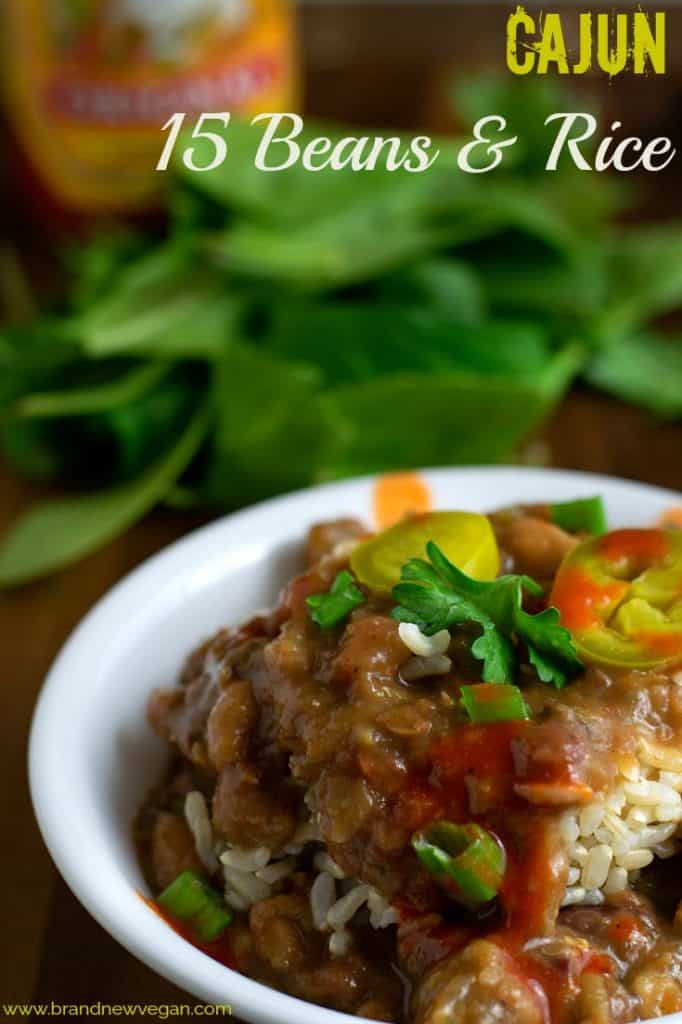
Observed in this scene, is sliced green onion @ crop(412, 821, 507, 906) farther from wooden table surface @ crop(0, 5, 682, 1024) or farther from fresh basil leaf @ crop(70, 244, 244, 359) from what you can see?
fresh basil leaf @ crop(70, 244, 244, 359)

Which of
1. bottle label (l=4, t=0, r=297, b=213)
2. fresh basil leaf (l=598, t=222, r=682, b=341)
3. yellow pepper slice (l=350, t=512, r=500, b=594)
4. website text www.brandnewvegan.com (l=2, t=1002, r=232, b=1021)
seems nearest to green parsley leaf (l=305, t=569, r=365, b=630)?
yellow pepper slice (l=350, t=512, r=500, b=594)

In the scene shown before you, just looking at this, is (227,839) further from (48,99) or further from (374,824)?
(48,99)

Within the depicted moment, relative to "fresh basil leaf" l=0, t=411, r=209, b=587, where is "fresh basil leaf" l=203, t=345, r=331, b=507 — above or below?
above

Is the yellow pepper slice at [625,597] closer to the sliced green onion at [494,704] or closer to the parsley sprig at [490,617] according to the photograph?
the parsley sprig at [490,617]

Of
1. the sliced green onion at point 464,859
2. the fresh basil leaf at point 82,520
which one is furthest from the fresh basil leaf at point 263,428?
the sliced green onion at point 464,859

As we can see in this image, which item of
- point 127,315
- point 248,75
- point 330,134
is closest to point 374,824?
point 127,315

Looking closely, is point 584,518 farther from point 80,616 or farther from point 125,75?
point 125,75
